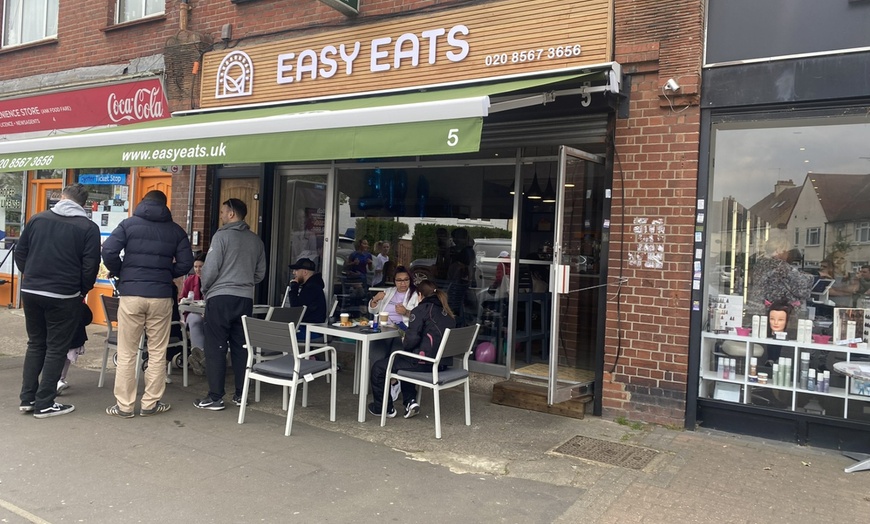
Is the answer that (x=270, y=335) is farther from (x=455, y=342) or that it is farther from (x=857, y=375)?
(x=857, y=375)

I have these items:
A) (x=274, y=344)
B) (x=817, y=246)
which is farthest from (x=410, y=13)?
(x=817, y=246)

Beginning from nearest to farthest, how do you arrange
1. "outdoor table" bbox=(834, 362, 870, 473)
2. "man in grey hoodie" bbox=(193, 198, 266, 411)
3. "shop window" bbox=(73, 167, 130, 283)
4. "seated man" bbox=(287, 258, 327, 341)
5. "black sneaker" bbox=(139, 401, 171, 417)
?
"outdoor table" bbox=(834, 362, 870, 473)
"black sneaker" bbox=(139, 401, 171, 417)
"man in grey hoodie" bbox=(193, 198, 266, 411)
"seated man" bbox=(287, 258, 327, 341)
"shop window" bbox=(73, 167, 130, 283)

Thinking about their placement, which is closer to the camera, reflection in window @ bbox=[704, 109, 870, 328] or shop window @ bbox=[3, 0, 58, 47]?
reflection in window @ bbox=[704, 109, 870, 328]

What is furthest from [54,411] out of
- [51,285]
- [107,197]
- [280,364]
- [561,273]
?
[107,197]

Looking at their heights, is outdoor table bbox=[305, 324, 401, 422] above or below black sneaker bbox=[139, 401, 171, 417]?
above

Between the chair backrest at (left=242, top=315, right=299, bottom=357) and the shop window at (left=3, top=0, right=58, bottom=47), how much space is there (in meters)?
8.32

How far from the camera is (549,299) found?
263 inches

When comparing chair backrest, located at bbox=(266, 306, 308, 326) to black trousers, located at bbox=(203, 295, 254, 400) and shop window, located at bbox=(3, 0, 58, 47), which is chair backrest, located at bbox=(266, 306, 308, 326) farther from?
shop window, located at bbox=(3, 0, 58, 47)

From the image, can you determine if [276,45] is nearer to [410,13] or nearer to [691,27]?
[410,13]

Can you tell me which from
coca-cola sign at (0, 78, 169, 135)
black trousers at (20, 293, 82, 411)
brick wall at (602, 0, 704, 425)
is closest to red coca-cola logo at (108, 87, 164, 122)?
coca-cola sign at (0, 78, 169, 135)

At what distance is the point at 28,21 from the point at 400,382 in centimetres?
1014

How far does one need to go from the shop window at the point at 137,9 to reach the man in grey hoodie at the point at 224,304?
17.9 feet

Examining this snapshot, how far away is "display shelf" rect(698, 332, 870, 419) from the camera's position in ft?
16.5

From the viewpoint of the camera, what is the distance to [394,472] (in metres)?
4.26
